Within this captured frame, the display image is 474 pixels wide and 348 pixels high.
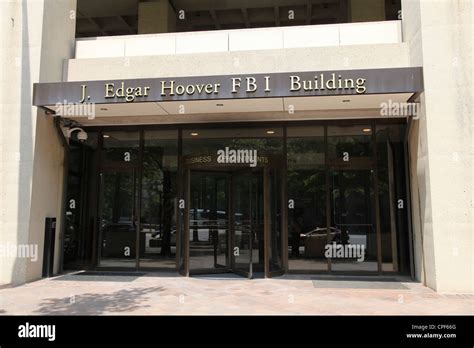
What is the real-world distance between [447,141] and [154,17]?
9.30 meters

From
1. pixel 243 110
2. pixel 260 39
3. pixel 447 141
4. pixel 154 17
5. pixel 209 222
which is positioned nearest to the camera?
pixel 447 141

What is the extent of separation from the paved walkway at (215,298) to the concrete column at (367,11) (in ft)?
24.8

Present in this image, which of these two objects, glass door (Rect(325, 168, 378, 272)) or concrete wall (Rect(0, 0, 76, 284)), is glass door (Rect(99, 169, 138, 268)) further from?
glass door (Rect(325, 168, 378, 272))

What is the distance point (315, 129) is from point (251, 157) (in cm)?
193

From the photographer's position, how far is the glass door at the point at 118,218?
1023 centimetres

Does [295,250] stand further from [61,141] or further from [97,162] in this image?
[61,141]

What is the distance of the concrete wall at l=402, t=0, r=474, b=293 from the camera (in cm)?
750

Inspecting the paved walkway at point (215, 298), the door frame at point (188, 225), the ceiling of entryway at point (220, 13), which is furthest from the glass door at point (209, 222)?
the ceiling of entryway at point (220, 13)

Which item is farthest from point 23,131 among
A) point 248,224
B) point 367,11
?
point 367,11

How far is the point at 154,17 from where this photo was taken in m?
12.9

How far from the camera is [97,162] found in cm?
1052

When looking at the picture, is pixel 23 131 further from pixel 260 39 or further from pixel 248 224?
pixel 260 39

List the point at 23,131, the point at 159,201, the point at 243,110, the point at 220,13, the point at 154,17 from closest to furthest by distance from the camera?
the point at 23,131 < the point at 243,110 < the point at 159,201 < the point at 154,17 < the point at 220,13
